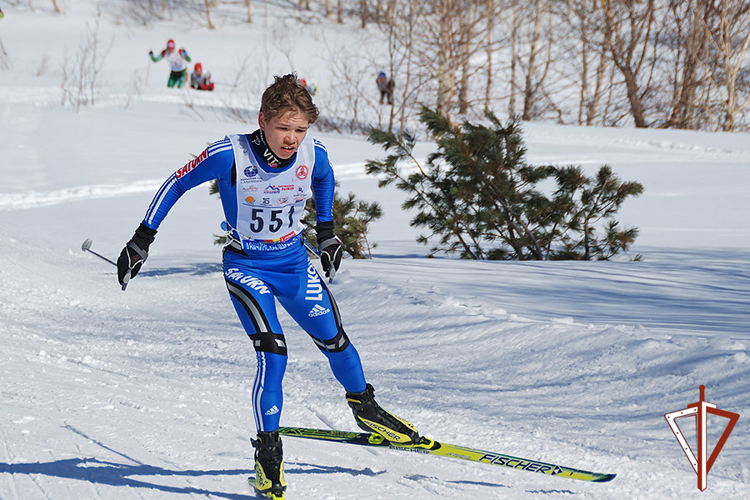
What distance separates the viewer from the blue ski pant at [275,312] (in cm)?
309

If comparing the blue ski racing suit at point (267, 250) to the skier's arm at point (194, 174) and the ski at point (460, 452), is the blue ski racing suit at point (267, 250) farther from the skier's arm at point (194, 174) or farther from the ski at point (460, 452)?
the ski at point (460, 452)

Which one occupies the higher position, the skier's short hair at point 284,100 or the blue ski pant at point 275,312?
the skier's short hair at point 284,100

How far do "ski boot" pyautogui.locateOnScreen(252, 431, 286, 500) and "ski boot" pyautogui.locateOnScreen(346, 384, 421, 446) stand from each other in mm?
470

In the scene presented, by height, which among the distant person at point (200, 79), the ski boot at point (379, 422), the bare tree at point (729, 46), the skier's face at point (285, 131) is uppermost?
the bare tree at point (729, 46)

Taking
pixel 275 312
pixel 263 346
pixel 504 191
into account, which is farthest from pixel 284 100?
pixel 504 191

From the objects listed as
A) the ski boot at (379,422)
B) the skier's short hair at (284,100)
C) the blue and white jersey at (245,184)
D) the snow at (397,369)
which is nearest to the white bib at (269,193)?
the blue and white jersey at (245,184)

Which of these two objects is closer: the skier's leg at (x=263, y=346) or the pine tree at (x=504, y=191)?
the skier's leg at (x=263, y=346)

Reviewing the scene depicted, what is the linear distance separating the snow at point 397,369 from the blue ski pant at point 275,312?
477 millimetres

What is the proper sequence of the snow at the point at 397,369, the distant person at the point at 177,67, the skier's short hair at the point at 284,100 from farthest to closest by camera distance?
the distant person at the point at 177,67 < the snow at the point at 397,369 < the skier's short hair at the point at 284,100

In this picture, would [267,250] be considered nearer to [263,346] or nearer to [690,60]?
[263,346]

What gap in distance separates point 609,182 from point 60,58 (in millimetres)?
30505

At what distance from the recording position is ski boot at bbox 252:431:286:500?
10.1 feet

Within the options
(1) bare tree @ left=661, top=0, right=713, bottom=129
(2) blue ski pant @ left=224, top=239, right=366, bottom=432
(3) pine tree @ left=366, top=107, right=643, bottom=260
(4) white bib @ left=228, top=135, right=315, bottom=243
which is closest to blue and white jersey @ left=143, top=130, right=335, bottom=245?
(4) white bib @ left=228, top=135, right=315, bottom=243

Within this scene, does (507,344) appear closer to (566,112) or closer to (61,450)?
(61,450)
